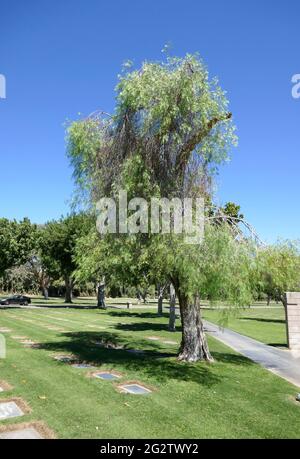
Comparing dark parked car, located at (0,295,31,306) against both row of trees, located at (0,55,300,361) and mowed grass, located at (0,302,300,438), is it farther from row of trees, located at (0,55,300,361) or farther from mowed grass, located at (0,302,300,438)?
row of trees, located at (0,55,300,361)

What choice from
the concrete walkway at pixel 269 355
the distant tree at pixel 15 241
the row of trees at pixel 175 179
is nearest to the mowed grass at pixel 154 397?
the concrete walkway at pixel 269 355

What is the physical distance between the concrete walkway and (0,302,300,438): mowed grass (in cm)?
56

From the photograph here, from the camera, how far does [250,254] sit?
11086 mm

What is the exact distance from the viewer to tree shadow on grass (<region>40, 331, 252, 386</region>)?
1061cm

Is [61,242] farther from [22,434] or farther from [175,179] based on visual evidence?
[22,434]

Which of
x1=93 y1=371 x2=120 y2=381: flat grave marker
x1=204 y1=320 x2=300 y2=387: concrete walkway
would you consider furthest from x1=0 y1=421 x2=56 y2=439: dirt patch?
x1=204 y1=320 x2=300 y2=387: concrete walkway

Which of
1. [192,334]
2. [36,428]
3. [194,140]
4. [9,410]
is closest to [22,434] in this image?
[36,428]

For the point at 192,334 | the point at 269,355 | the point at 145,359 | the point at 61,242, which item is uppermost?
the point at 61,242

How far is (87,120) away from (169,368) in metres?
8.16

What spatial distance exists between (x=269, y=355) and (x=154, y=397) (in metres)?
8.51

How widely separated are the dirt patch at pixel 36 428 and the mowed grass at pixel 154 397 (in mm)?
101

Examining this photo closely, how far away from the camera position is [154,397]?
8.34 meters

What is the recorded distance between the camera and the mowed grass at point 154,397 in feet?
21.6
